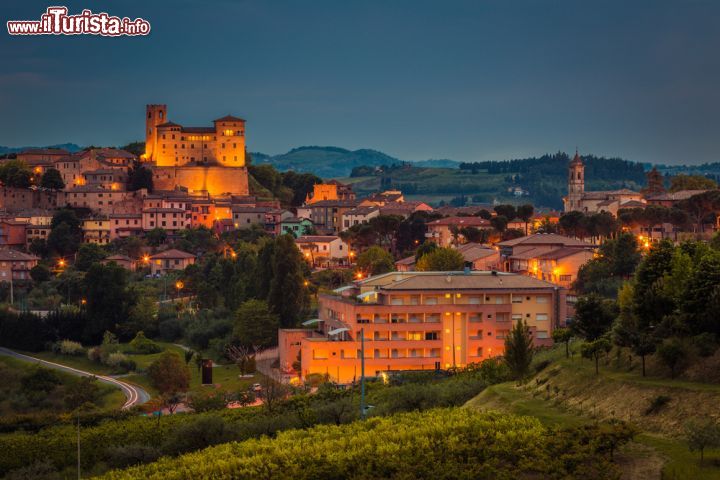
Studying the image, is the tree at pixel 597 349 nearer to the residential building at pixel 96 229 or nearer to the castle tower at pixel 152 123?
the residential building at pixel 96 229

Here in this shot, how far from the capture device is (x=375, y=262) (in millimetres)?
75750

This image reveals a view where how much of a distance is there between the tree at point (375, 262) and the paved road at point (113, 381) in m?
24.4

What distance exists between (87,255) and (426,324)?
4612 cm

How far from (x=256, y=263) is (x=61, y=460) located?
33.4 meters

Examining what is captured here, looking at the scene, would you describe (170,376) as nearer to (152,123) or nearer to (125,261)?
(125,261)

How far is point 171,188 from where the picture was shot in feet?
366

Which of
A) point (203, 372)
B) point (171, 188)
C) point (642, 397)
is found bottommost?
point (203, 372)

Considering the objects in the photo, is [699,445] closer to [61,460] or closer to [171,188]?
[61,460]

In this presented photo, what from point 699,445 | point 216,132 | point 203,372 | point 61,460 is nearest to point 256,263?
point 203,372

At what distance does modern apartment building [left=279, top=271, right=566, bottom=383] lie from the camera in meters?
48.7

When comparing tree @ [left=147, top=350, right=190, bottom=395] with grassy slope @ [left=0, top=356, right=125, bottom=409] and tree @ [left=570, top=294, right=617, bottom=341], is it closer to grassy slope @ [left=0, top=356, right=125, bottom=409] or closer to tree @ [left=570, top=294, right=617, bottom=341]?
grassy slope @ [left=0, top=356, right=125, bottom=409]

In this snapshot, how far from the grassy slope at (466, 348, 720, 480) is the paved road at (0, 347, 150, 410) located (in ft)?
62.0

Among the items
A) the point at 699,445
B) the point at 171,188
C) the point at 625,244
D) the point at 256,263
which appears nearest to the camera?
the point at 699,445

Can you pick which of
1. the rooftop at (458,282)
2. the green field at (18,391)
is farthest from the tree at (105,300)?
the rooftop at (458,282)
